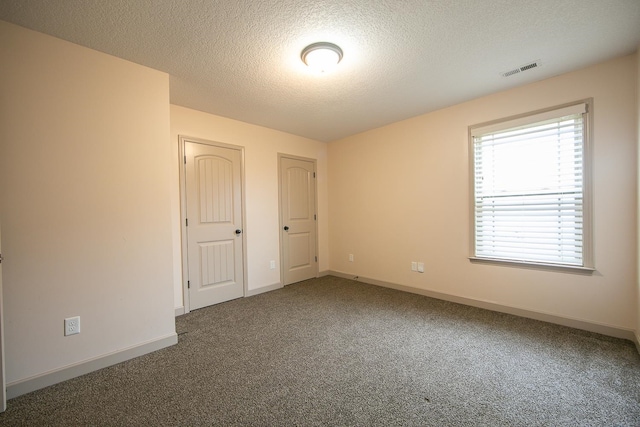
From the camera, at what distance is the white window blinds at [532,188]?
246cm

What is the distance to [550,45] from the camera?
2043mm

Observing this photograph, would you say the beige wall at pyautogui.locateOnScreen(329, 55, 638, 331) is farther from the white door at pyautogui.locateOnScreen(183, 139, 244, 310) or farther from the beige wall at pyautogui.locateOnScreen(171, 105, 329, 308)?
the white door at pyautogui.locateOnScreen(183, 139, 244, 310)

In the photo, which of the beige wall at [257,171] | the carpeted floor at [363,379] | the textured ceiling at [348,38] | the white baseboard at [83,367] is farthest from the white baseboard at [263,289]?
the textured ceiling at [348,38]

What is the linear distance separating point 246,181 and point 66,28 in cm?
220

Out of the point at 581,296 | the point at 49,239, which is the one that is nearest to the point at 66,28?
→ the point at 49,239

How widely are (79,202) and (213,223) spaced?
4.92 ft

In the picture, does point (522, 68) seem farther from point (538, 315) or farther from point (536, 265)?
point (538, 315)

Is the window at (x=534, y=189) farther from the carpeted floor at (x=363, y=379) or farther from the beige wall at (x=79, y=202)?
the beige wall at (x=79, y=202)

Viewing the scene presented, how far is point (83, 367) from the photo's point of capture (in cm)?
190

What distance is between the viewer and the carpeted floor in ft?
4.83

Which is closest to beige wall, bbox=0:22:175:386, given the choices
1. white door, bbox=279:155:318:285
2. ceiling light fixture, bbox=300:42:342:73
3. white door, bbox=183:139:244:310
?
white door, bbox=183:139:244:310

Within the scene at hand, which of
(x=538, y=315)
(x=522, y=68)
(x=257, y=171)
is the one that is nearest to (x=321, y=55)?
(x=522, y=68)

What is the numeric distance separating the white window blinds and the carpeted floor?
2.55ft

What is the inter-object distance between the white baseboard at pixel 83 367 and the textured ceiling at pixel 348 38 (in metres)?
2.39
